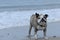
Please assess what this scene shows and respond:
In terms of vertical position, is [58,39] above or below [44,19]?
below

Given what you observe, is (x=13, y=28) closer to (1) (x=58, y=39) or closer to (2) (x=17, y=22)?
(2) (x=17, y=22)

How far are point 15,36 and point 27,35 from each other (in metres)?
0.47

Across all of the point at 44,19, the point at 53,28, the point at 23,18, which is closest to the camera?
the point at 44,19

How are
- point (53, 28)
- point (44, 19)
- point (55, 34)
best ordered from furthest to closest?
point (53, 28) → point (55, 34) → point (44, 19)

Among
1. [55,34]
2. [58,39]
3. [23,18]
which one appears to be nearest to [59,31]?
[55,34]

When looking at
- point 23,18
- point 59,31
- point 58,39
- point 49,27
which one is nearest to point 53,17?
point 23,18

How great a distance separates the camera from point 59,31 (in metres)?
10.5

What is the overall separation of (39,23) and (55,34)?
1.51 m

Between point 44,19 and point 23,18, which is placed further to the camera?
point 23,18

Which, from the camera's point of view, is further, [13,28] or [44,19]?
[13,28]

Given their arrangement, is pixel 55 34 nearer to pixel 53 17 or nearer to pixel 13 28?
pixel 13 28

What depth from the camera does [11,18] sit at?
1452 cm

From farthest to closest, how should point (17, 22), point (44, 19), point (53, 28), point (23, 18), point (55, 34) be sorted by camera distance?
point (23, 18), point (17, 22), point (53, 28), point (55, 34), point (44, 19)

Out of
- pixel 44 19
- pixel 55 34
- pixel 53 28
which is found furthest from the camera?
pixel 53 28
